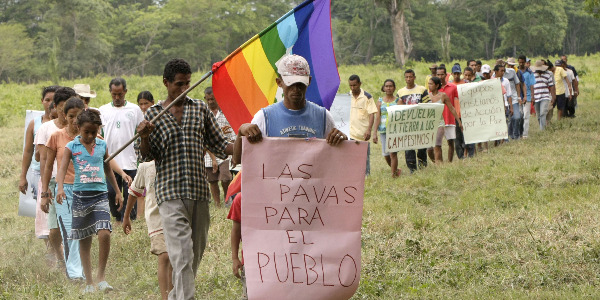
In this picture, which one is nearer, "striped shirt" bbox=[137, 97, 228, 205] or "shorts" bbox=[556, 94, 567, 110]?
"striped shirt" bbox=[137, 97, 228, 205]

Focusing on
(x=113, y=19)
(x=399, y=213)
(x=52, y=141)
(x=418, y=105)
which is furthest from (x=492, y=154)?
(x=113, y=19)

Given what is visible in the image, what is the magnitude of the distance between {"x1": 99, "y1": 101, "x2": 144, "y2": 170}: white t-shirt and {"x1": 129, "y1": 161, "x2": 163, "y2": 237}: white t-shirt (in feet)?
11.6

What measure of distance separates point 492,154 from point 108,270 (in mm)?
8165

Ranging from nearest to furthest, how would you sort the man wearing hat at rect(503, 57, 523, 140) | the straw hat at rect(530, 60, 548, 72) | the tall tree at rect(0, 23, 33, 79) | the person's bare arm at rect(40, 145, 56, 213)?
the person's bare arm at rect(40, 145, 56, 213), the man wearing hat at rect(503, 57, 523, 140), the straw hat at rect(530, 60, 548, 72), the tall tree at rect(0, 23, 33, 79)

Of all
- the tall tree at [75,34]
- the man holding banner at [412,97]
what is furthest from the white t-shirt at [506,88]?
the tall tree at [75,34]

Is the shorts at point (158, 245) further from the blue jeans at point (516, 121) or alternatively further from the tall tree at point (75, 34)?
the tall tree at point (75, 34)

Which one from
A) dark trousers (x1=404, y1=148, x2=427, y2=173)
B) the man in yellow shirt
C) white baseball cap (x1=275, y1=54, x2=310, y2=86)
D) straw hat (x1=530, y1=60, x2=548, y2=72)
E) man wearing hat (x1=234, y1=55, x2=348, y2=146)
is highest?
white baseball cap (x1=275, y1=54, x2=310, y2=86)

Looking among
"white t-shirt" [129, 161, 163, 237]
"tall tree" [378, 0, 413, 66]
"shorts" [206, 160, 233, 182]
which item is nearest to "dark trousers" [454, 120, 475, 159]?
"shorts" [206, 160, 233, 182]

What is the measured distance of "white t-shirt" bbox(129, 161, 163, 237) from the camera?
6.68 meters

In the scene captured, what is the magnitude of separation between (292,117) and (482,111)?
11073mm

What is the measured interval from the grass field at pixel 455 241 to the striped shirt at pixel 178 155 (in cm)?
153

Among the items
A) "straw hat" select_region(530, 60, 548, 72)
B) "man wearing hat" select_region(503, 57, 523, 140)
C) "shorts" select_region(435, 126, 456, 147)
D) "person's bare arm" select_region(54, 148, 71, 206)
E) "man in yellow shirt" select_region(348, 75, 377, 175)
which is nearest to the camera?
"person's bare arm" select_region(54, 148, 71, 206)

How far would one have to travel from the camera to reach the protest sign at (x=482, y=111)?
50.5 feet

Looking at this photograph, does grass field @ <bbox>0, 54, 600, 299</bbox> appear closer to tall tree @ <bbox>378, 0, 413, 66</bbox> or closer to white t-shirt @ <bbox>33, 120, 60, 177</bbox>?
white t-shirt @ <bbox>33, 120, 60, 177</bbox>
